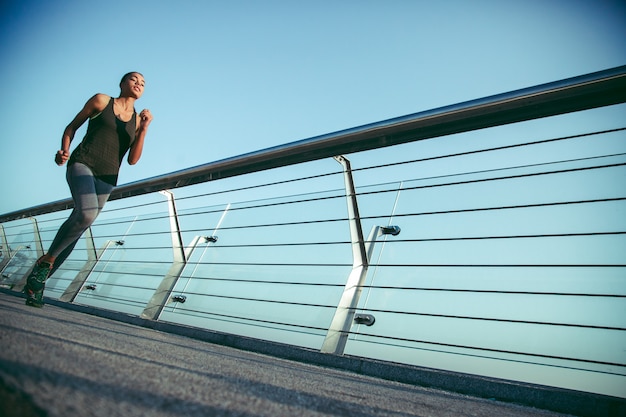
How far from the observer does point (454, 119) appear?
106 centimetres

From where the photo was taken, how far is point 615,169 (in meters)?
1.08

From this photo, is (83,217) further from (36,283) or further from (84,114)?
(84,114)

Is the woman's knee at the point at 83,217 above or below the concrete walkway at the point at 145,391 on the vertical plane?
above

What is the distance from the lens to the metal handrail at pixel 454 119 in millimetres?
887

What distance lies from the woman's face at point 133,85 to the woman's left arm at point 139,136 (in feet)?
0.38

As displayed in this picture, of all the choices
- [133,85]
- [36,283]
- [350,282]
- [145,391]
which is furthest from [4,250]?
[145,391]

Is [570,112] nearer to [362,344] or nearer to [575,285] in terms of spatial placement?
[575,285]

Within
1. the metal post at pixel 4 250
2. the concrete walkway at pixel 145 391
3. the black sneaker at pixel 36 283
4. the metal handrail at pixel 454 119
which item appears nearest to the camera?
the concrete walkway at pixel 145 391

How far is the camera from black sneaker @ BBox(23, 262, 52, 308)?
65.4 inches

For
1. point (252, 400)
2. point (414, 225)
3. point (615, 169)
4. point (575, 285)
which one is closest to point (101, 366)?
point (252, 400)

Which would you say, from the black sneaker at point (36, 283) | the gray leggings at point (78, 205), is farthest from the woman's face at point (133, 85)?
the black sneaker at point (36, 283)

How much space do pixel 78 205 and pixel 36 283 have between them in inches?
18.0

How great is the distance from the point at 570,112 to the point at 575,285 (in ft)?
1.97

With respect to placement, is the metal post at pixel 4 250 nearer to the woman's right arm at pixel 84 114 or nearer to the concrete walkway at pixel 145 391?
the woman's right arm at pixel 84 114
